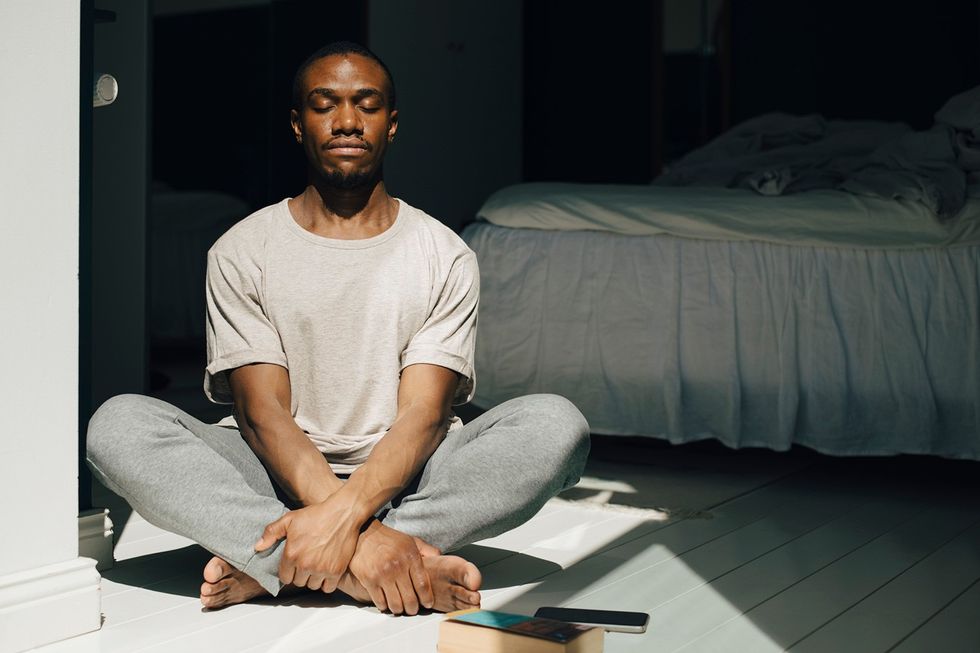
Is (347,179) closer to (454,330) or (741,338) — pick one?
(454,330)

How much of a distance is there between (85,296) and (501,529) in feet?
2.60

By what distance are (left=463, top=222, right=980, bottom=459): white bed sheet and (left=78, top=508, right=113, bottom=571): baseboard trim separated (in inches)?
62.1

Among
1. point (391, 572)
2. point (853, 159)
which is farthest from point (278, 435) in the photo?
point (853, 159)

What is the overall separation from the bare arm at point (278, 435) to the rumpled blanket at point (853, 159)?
6.24ft

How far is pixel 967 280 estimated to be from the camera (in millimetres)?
2945

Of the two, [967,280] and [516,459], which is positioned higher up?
[967,280]

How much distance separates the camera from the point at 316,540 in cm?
167

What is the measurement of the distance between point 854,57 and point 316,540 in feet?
14.7

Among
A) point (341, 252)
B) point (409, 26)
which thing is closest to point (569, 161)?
point (409, 26)

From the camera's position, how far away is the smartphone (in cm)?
168

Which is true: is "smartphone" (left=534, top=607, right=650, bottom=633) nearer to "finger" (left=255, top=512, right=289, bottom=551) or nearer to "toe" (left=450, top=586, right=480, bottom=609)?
"toe" (left=450, top=586, right=480, bottom=609)

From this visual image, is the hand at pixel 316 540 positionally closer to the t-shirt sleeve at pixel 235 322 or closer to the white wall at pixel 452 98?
the t-shirt sleeve at pixel 235 322

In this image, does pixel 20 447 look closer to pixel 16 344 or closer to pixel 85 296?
pixel 16 344

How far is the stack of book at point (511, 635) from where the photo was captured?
144 centimetres
